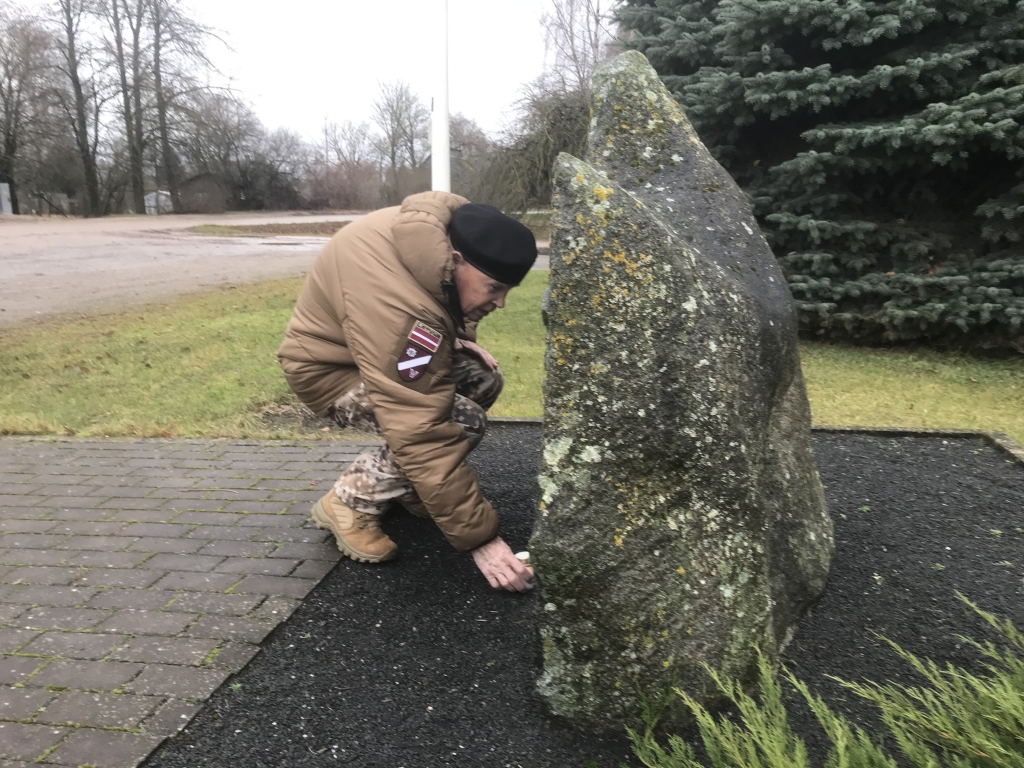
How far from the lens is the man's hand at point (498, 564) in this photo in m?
2.61

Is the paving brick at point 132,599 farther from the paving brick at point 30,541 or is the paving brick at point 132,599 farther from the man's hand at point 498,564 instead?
the man's hand at point 498,564

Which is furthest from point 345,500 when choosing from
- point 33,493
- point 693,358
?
point 33,493

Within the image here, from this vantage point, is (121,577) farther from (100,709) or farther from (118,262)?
(118,262)

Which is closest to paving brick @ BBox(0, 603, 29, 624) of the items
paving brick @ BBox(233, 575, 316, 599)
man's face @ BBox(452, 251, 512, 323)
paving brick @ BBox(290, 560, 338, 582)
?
paving brick @ BBox(233, 575, 316, 599)

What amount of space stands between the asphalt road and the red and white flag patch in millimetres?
8174

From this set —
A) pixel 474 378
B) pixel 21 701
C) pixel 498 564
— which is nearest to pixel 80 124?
pixel 474 378

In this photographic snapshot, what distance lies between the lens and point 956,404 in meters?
5.64

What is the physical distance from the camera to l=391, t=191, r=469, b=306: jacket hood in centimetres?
253

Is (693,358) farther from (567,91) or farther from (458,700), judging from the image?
(567,91)

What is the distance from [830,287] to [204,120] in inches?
1019

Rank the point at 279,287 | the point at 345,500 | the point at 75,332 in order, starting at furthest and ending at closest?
the point at 279,287 < the point at 75,332 < the point at 345,500

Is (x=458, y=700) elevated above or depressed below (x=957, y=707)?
below

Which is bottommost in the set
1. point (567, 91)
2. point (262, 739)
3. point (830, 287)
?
point (262, 739)

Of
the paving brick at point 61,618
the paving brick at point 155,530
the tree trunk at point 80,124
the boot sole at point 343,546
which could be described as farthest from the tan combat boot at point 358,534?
the tree trunk at point 80,124
